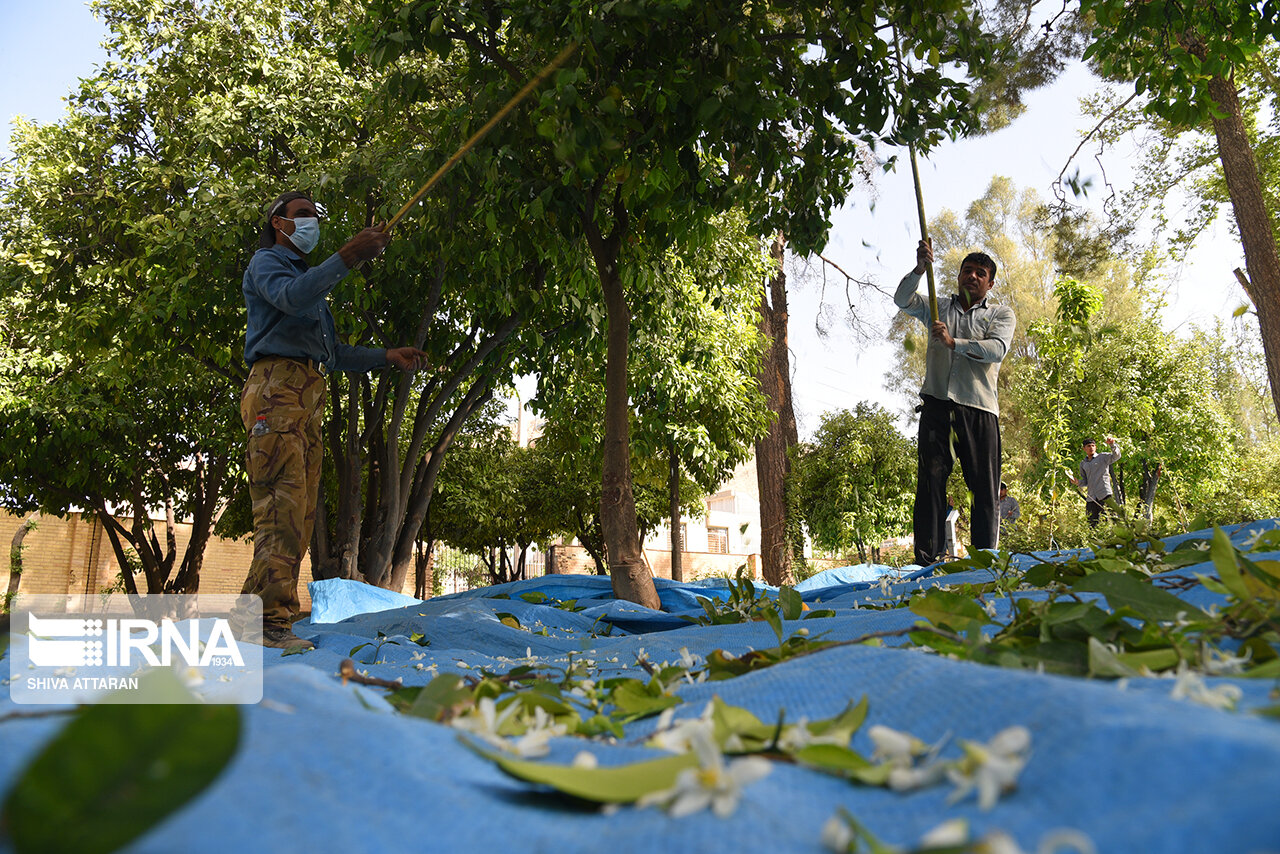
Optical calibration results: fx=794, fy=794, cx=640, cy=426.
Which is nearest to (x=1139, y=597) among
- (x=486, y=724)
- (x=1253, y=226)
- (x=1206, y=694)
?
(x=1206, y=694)

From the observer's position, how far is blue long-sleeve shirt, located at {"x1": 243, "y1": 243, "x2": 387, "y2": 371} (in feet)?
10.5

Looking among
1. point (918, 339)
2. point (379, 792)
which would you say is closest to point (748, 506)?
point (918, 339)

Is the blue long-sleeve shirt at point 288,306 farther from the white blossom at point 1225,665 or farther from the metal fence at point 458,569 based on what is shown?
the metal fence at point 458,569

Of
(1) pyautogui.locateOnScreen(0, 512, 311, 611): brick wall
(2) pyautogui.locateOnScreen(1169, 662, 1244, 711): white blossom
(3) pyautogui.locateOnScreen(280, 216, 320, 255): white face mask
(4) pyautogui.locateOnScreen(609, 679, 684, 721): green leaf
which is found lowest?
(1) pyautogui.locateOnScreen(0, 512, 311, 611): brick wall

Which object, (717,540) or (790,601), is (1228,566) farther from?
(717,540)

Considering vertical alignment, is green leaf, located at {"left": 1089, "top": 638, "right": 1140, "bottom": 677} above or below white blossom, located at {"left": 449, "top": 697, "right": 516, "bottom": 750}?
above

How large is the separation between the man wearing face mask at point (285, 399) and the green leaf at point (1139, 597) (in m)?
2.71

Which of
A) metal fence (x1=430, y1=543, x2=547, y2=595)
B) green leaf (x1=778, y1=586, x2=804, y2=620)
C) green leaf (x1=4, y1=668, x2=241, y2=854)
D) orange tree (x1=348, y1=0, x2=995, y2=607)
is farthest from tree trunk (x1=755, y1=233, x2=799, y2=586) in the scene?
metal fence (x1=430, y1=543, x2=547, y2=595)

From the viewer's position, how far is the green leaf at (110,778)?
1.44 feet

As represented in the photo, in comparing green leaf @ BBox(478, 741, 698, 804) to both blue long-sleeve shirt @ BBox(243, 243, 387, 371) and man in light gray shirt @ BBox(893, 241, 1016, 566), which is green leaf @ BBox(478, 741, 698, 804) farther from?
man in light gray shirt @ BBox(893, 241, 1016, 566)

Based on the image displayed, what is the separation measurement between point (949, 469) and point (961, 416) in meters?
0.35

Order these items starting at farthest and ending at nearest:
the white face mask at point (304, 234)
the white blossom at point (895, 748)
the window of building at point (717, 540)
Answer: the window of building at point (717, 540)
the white face mask at point (304, 234)
the white blossom at point (895, 748)

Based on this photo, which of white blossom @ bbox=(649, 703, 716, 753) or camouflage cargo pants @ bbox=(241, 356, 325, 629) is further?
camouflage cargo pants @ bbox=(241, 356, 325, 629)

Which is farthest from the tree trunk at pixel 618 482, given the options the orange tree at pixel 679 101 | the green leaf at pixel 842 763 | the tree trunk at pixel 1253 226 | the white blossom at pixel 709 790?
the tree trunk at pixel 1253 226
